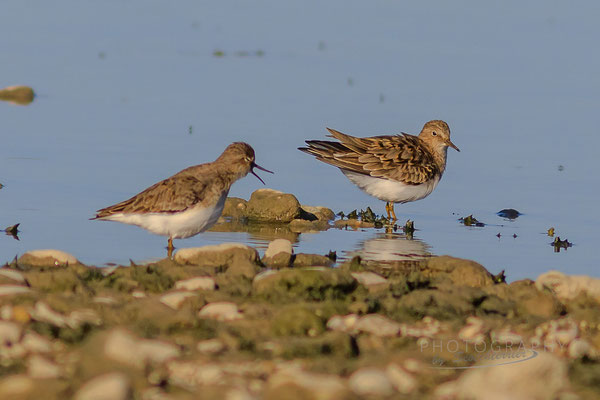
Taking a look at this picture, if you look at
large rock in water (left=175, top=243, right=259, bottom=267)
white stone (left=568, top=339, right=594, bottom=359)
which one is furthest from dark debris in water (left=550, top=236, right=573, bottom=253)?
white stone (left=568, top=339, right=594, bottom=359)

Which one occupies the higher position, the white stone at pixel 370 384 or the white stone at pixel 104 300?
the white stone at pixel 104 300

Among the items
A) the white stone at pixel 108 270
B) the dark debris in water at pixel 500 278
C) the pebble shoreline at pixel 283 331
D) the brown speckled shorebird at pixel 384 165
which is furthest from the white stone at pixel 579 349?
the brown speckled shorebird at pixel 384 165

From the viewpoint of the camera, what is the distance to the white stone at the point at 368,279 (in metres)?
12.1

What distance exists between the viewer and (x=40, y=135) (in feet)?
74.1

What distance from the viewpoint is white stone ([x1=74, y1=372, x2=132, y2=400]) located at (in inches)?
299

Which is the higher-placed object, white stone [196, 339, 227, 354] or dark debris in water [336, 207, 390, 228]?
dark debris in water [336, 207, 390, 228]

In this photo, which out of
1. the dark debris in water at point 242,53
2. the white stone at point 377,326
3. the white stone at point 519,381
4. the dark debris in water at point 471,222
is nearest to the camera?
the white stone at point 519,381

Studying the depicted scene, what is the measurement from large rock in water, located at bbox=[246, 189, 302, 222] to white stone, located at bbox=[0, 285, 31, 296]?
6.97 meters

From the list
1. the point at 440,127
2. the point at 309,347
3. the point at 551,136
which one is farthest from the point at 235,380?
the point at 551,136

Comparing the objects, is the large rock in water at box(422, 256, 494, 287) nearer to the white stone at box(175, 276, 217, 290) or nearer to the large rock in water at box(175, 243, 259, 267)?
the large rock in water at box(175, 243, 259, 267)

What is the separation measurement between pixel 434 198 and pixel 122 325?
440 inches

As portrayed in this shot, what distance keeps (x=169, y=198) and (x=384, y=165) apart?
220 inches

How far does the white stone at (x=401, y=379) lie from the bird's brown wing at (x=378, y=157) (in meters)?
9.84

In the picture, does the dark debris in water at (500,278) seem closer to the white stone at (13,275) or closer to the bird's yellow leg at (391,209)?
the bird's yellow leg at (391,209)
